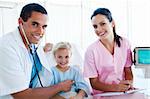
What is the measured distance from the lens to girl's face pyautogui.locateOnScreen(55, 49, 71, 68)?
182cm

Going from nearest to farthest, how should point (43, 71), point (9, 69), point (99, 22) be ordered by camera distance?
point (9, 69) → point (43, 71) → point (99, 22)

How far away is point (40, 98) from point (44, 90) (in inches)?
2.0

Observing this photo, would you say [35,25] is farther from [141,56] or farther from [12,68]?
[141,56]

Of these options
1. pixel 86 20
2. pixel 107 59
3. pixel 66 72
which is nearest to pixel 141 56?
pixel 107 59

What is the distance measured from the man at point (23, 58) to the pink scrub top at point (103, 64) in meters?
0.34

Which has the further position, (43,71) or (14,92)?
(43,71)

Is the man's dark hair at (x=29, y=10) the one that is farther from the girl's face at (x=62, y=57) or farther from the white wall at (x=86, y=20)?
the white wall at (x=86, y=20)

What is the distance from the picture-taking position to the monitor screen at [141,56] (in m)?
1.85

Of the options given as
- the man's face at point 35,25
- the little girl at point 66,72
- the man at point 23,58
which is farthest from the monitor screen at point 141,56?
the man's face at point 35,25

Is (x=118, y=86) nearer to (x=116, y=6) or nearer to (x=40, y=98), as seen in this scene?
(x=40, y=98)

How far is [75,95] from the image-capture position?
1.67m

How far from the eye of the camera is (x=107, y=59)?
6.07ft

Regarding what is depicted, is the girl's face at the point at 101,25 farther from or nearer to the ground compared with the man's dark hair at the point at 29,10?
nearer to the ground

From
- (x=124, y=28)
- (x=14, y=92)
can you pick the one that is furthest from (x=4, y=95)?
(x=124, y=28)
